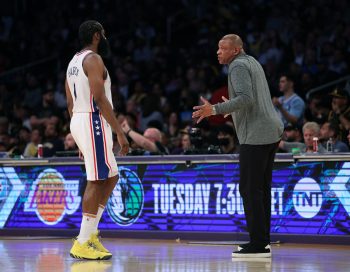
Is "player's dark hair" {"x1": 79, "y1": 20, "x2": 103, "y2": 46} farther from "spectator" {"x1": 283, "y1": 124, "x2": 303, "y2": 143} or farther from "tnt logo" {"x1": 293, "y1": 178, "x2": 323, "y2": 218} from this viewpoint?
"spectator" {"x1": 283, "y1": 124, "x2": 303, "y2": 143}

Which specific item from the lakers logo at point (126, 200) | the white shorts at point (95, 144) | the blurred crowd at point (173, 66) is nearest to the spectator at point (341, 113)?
the blurred crowd at point (173, 66)

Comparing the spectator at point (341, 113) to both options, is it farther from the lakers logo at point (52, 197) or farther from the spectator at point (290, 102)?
the lakers logo at point (52, 197)

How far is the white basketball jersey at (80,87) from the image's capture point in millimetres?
8859

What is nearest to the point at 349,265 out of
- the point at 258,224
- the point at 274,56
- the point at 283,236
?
the point at 258,224

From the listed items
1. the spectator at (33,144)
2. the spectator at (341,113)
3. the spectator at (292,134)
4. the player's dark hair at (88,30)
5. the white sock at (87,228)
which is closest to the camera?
the white sock at (87,228)

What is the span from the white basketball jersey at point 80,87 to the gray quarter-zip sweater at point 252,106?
1231 millimetres

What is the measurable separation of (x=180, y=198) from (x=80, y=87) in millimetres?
2738

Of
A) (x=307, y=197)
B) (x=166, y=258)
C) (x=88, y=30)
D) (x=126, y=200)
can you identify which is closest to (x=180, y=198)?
(x=126, y=200)

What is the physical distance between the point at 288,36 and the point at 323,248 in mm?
8498

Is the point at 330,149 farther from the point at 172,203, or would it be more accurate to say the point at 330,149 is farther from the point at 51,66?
the point at 51,66

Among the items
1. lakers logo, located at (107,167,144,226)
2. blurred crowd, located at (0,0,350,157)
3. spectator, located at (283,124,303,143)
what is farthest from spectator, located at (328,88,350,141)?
lakers logo, located at (107,167,144,226)

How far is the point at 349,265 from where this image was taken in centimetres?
810

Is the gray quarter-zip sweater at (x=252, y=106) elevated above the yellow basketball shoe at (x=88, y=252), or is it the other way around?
the gray quarter-zip sweater at (x=252, y=106)

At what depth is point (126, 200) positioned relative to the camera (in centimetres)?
1147
